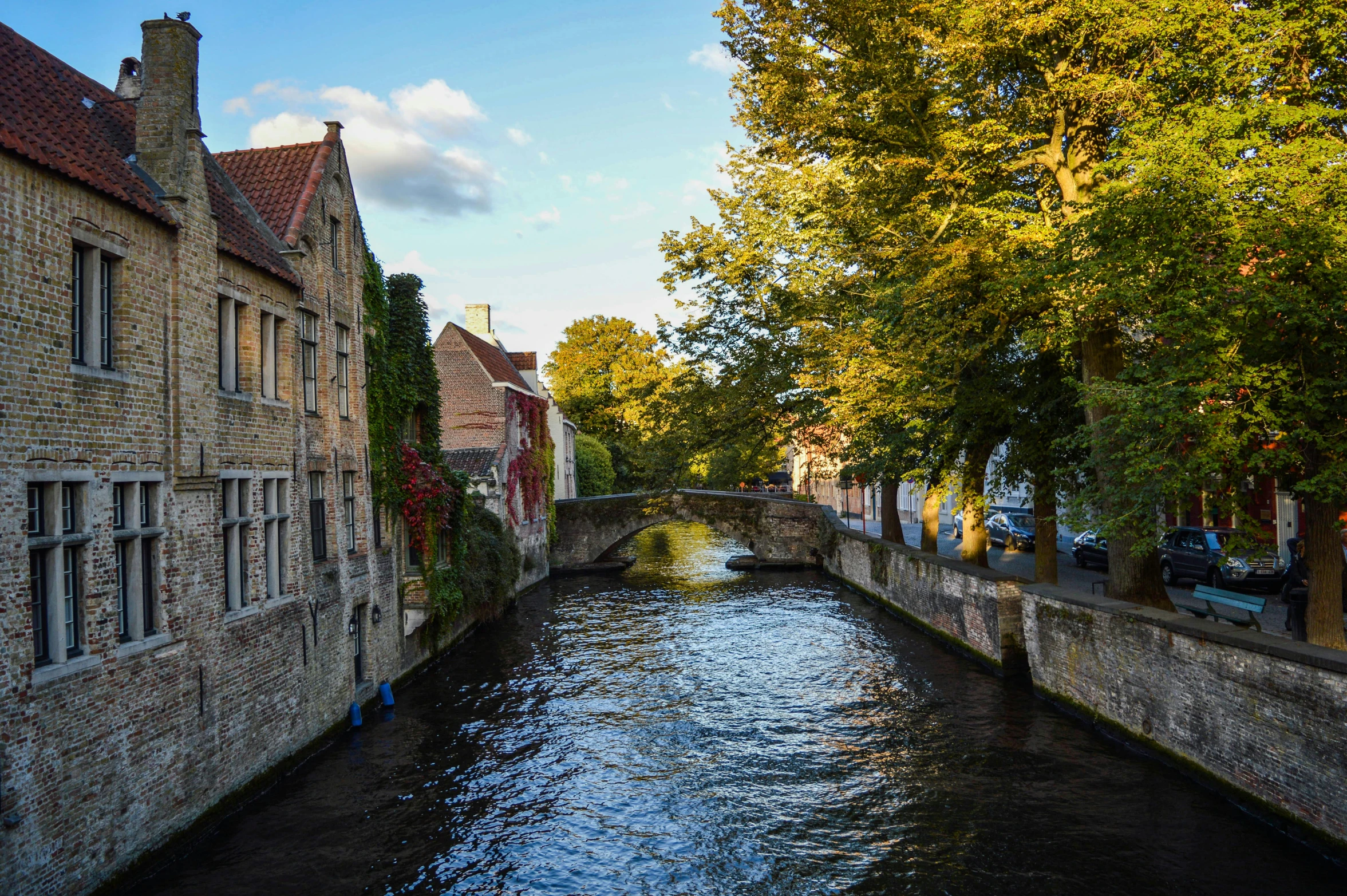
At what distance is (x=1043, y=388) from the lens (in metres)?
20.4

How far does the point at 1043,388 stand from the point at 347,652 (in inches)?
599

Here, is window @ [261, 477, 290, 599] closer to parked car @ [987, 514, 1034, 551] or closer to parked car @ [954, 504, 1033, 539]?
parked car @ [987, 514, 1034, 551]

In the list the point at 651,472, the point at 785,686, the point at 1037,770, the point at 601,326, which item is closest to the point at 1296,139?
the point at 1037,770

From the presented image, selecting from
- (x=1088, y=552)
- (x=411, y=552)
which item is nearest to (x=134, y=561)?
(x=411, y=552)

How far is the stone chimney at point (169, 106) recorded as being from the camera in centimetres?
1229

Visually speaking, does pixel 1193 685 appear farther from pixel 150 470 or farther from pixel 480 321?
pixel 480 321

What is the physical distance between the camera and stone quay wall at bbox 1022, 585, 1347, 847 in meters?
10.4

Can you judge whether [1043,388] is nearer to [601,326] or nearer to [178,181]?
[178,181]

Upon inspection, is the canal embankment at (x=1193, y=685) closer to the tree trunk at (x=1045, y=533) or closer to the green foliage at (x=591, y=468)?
the tree trunk at (x=1045, y=533)

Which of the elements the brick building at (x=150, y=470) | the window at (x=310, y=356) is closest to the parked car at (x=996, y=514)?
the window at (x=310, y=356)

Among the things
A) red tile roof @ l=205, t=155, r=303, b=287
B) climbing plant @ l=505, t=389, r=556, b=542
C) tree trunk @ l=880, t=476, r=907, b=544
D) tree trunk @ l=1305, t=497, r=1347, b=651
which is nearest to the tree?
climbing plant @ l=505, t=389, r=556, b=542

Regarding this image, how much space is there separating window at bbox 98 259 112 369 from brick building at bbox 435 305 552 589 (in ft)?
67.3

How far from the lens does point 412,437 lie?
23031 mm

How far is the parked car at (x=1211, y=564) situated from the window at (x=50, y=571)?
21.0 metres
